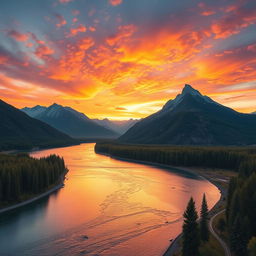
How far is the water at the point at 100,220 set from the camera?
53.7 metres

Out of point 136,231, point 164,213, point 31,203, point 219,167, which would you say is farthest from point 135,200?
point 219,167

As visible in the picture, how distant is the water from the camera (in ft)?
176

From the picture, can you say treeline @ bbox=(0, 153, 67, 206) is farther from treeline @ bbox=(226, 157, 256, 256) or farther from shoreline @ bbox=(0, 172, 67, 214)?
treeline @ bbox=(226, 157, 256, 256)

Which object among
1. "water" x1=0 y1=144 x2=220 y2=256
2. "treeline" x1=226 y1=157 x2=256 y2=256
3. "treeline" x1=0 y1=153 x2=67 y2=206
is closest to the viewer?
"treeline" x1=226 y1=157 x2=256 y2=256

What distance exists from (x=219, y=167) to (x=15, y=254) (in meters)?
150

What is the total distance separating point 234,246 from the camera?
46250 mm

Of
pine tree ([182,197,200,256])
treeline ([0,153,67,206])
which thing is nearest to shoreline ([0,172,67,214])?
treeline ([0,153,67,206])

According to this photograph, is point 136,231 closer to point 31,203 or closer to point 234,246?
point 234,246

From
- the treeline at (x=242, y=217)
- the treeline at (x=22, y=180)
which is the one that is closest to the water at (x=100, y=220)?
the treeline at (x=22, y=180)

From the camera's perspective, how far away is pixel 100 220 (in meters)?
70.0

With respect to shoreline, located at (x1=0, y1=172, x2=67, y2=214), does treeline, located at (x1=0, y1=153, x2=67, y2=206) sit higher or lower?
higher

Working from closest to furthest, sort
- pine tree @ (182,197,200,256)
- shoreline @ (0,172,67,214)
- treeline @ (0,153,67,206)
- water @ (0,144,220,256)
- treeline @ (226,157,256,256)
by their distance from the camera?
pine tree @ (182,197,200,256)
treeline @ (226,157,256,256)
water @ (0,144,220,256)
shoreline @ (0,172,67,214)
treeline @ (0,153,67,206)

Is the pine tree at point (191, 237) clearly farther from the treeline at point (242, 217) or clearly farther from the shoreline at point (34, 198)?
the shoreline at point (34, 198)

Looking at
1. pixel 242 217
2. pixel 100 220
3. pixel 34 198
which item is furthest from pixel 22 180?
pixel 242 217
